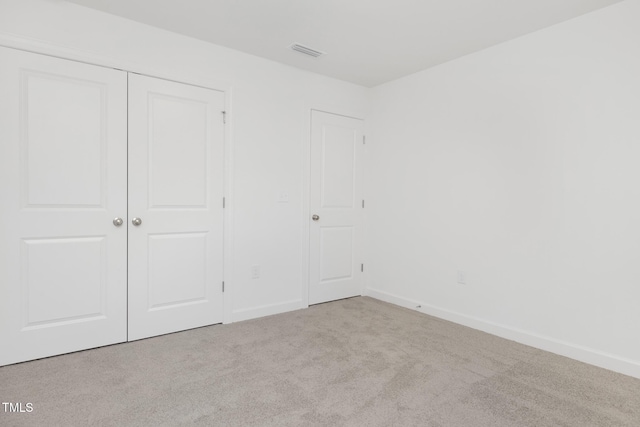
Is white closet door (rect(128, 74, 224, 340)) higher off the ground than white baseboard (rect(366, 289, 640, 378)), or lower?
higher

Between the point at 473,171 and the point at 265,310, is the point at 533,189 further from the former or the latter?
the point at 265,310

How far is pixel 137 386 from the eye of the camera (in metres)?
2.07

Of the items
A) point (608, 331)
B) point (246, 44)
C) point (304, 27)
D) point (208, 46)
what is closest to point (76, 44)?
point (208, 46)

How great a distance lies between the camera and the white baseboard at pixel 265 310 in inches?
129

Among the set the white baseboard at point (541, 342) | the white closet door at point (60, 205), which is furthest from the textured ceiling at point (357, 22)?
the white baseboard at point (541, 342)

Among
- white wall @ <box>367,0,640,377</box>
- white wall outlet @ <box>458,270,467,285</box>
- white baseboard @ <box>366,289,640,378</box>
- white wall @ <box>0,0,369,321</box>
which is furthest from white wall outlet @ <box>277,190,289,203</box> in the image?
white wall outlet @ <box>458,270,467,285</box>

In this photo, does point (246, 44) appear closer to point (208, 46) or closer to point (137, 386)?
point (208, 46)

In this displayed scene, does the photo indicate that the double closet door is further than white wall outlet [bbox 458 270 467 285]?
No

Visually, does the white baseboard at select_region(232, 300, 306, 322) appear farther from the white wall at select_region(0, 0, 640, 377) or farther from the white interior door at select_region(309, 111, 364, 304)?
the white interior door at select_region(309, 111, 364, 304)

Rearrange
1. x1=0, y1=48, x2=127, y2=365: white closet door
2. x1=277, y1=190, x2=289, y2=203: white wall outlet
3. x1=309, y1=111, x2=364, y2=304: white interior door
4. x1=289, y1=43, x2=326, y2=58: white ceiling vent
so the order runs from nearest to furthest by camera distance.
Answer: x1=0, y1=48, x2=127, y2=365: white closet door < x1=289, y1=43, x2=326, y2=58: white ceiling vent < x1=277, y1=190, x2=289, y2=203: white wall outlet < x1=309, y1=111, x2=364, y2=304: white interior door

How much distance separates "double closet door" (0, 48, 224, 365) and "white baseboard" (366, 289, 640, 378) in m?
2.15

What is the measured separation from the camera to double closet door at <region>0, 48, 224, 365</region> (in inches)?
92.3

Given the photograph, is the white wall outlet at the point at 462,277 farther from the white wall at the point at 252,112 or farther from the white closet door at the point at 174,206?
the white closet door at the point at 174,206

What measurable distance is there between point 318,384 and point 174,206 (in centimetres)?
186
